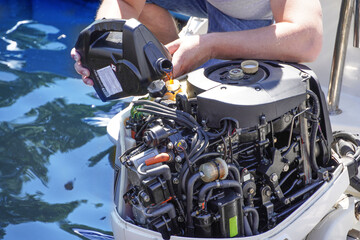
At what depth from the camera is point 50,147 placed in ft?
6.27

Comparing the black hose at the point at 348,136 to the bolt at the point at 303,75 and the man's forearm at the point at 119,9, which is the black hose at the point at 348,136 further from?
the man's forearm at the point at 119,9

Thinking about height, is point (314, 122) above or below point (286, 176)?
above

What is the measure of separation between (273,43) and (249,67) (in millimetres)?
218

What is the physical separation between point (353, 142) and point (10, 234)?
114 cm

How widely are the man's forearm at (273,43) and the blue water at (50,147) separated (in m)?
0.69

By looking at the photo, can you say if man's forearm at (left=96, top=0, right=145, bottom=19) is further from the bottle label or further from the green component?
the green component

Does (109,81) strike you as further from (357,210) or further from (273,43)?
(357,210)

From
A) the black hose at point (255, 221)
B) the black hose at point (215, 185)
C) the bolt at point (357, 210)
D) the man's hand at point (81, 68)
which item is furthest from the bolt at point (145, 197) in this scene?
the bolt at point (357, 210)

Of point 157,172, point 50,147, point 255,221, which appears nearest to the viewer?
point 157,172

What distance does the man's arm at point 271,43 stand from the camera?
134 centimetres

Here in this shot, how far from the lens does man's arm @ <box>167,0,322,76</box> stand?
4.41 ft

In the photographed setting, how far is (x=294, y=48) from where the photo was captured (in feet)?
4.38

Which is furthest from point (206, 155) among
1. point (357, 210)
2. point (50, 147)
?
point (50, 147)

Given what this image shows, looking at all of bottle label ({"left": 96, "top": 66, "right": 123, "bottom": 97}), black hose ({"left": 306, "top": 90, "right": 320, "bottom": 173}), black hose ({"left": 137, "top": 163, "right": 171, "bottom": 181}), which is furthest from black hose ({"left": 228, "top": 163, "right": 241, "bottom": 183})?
bottle label ({"left": 96, "top": 66, "right": 123, "bottom": 97})
